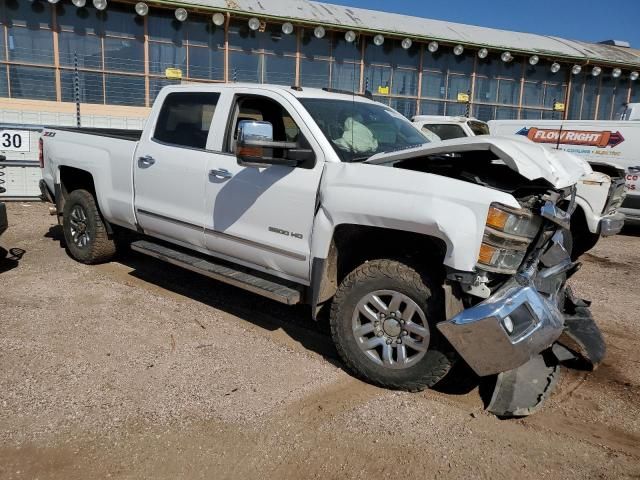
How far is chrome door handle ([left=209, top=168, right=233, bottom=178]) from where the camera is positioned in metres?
4.46

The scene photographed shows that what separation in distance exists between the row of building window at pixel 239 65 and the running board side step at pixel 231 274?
39.8 ft

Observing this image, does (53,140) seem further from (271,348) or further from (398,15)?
(398,15)

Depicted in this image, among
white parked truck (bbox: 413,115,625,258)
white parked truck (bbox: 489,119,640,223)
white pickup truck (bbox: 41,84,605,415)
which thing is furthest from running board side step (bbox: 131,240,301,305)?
white parked truck (bbox: 489,119,640,223)

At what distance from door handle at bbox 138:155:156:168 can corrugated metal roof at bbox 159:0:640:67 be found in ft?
52.7

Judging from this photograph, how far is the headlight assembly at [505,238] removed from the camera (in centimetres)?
313

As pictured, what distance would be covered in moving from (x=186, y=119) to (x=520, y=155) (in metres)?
3.05

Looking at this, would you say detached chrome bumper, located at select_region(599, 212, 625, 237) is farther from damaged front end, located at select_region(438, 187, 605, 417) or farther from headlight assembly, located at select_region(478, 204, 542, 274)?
headlight assembly, located at select_region(478, 204, 542, 274)

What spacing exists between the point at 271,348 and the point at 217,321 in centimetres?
72

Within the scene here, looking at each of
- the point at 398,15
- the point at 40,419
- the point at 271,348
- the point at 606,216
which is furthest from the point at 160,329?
the point at 398,15

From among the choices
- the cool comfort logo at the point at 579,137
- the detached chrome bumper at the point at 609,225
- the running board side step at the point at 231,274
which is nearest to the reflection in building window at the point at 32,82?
the cool comfort logo at the point at 579,137

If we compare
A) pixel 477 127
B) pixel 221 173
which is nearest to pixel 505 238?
pixel 221 173

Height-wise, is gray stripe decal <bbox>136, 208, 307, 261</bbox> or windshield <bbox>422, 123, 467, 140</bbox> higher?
windshield <bbox>422, 123, 467, 140</bbox>

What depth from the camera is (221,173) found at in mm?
4512

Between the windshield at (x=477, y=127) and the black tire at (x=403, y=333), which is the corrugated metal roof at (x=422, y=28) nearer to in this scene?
the windshield at (x=477, y=127)
